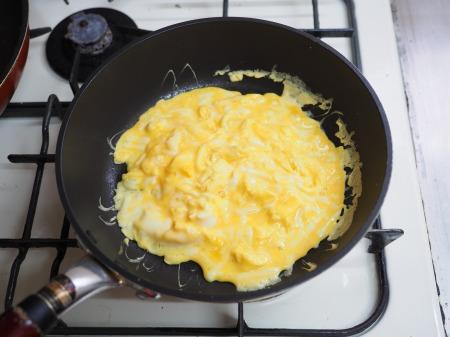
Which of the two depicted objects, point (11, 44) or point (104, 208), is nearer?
point (104, 208)

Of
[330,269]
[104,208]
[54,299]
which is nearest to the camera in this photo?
[54,299]

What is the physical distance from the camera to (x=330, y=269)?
1.05 m

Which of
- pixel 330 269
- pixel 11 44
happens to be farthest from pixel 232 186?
pixel 11 44

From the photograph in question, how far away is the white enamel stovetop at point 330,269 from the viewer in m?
1.00

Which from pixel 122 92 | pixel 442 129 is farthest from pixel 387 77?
pixel 122 92

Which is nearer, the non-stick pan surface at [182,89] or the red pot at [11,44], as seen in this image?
the non-stick pan surface at [182,89]

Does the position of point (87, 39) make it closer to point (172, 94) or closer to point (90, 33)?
point (90, 33)

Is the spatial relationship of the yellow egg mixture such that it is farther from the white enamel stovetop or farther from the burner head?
the burner head

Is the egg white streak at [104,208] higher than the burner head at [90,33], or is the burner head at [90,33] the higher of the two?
the burner head at [90,33]

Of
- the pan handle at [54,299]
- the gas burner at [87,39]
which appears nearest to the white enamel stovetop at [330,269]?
the gas burner at [87,39]

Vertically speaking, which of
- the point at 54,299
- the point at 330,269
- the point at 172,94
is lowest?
the point at 330,269

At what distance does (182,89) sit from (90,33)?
0.30 metres

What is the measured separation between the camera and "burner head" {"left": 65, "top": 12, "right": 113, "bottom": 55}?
1.25m

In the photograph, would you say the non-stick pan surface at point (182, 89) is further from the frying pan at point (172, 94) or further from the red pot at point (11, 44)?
the red pot at point (11, 44)
